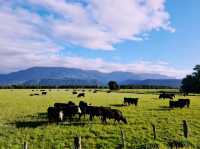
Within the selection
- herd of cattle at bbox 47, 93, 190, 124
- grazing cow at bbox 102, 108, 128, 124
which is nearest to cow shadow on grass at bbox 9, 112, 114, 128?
herd of cattle at bbox 47, 93, 190, 124

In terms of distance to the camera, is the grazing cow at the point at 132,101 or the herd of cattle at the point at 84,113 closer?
the herd of cattle at the point at 84,113

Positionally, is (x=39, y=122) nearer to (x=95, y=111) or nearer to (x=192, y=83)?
(x=95, y=111)

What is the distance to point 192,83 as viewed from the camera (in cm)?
10769

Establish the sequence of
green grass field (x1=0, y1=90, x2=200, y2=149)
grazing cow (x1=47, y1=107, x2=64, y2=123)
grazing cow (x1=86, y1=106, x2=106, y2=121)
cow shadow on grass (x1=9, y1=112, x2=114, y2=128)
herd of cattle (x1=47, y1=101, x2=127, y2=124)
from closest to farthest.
A: green grass field (x1=0, y1=90, x2=200, y2=149)
cow shadow on grass (x1=9, y1=112, x2=114, y2=128)
grazing cow (x1=47, y1=107, x2=64, y2=123)
herd of cattle (x1=47, y1=101, x2=127, y2=124)
grazing cow (x1=86, y1=106, x2=106, y2=121)

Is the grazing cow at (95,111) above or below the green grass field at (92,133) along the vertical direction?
above

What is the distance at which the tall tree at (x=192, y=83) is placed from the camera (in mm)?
106881

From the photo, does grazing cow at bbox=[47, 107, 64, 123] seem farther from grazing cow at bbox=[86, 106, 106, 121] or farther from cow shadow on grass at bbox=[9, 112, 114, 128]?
grazing cow at bbox=[86, 106, 106, 121]

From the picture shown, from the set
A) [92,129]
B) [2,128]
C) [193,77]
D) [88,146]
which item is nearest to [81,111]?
[92,129]

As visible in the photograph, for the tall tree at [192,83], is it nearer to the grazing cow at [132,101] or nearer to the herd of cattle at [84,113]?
the grazing cow at [132,101]

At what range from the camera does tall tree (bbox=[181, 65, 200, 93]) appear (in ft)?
351

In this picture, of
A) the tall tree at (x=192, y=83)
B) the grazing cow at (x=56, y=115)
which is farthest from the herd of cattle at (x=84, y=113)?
the tall tree at (x=192, y=83)

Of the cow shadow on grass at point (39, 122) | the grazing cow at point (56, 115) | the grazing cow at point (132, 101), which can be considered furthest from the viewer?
the grazing cow at point (132, 101)

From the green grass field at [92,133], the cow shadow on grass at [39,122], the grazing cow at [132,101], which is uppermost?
the grazing cow at [132,101]

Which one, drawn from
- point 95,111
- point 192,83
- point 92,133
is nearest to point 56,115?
point 95,111
